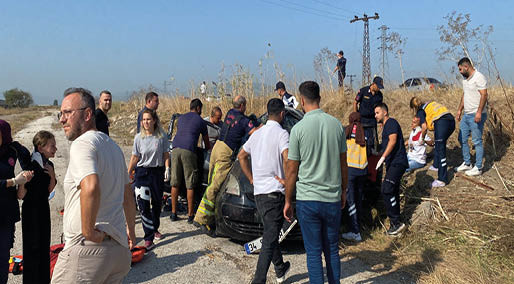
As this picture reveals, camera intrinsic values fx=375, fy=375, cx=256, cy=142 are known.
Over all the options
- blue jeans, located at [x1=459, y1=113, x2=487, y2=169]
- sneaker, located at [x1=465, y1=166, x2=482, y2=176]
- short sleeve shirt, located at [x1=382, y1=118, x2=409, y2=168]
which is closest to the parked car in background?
blue jeans, located at [x1=459, y1=113, x2=487, y2=169]

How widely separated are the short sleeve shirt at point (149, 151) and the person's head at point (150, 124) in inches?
2.4

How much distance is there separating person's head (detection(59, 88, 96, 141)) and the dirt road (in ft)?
7.76

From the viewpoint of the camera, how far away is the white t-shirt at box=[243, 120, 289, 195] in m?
3.76

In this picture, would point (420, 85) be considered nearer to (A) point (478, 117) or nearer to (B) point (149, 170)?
(A) point (478, 117)

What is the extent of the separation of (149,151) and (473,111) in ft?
17.3

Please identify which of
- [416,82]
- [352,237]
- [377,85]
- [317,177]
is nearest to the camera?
[317,177]

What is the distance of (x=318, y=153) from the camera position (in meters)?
3.25

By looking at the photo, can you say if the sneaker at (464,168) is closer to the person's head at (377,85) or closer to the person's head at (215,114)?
the person's head at (377,85)

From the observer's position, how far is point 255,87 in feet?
41.4

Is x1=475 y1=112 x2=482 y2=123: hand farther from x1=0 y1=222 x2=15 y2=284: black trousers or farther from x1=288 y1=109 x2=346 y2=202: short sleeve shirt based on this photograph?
x1=0 y1=222 x2=15 y2=284: black trousers

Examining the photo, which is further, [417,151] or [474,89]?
[417,151]

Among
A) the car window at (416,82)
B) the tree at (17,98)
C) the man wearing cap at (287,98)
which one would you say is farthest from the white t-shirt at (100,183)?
the tree at (17,98)

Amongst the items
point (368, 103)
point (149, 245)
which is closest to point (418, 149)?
point (368, 103)

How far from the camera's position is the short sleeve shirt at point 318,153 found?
323 centimetres
